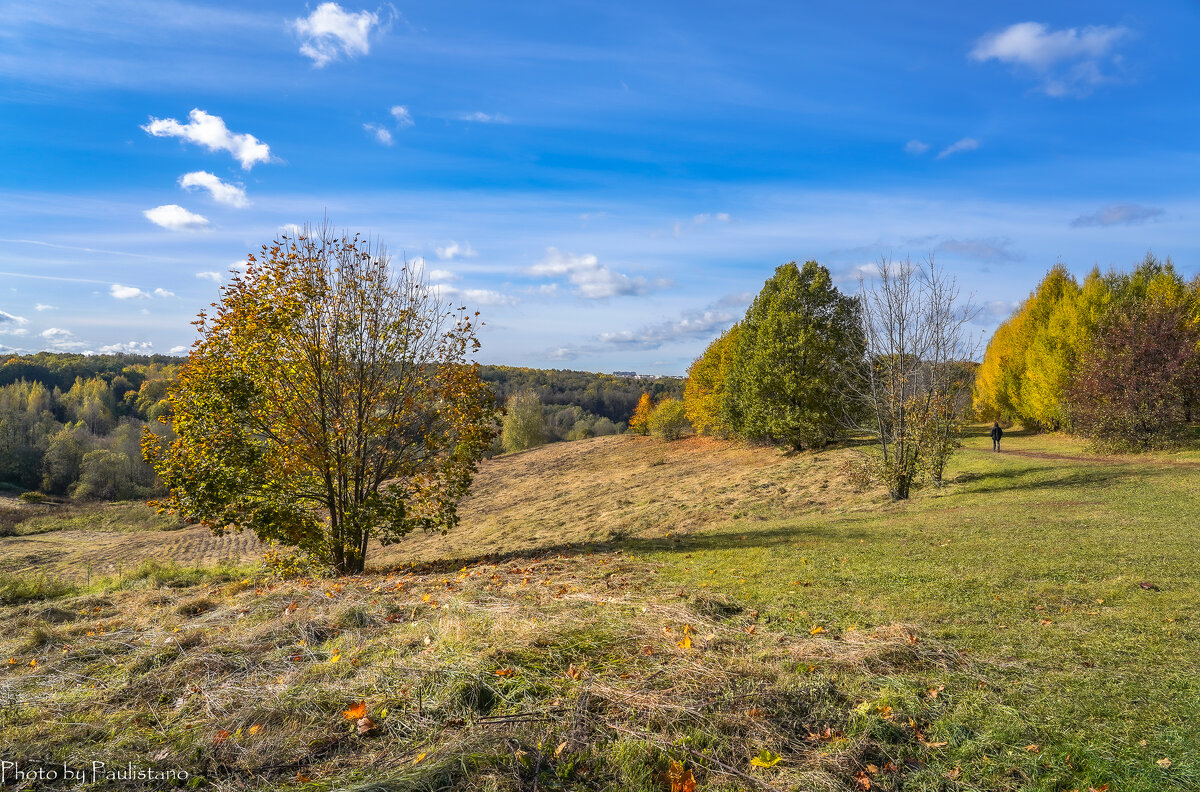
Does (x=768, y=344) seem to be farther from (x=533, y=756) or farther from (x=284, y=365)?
(x=533, y=756)

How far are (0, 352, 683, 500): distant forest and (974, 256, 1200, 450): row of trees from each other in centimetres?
2413

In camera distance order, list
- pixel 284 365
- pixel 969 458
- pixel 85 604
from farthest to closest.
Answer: pixel 969 458 < pixel 284 365 < pixel 85 604

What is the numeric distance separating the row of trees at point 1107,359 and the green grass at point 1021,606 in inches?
332

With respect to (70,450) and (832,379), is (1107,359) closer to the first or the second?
(832,379)

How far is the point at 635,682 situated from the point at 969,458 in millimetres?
23705

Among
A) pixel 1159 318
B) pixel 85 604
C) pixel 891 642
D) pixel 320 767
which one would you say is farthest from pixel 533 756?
pixel 1159 318

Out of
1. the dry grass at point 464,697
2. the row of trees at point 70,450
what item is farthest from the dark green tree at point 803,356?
the row of trees at point 70,450

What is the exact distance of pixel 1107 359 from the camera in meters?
23.8

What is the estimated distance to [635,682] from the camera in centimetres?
439

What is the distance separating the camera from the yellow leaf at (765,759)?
11.5 feet

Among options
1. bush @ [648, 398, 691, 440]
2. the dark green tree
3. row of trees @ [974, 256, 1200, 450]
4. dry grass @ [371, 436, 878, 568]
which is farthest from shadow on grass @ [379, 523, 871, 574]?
bush @ [648, 398, 691, 440]

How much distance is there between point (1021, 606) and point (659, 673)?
5.07 meters

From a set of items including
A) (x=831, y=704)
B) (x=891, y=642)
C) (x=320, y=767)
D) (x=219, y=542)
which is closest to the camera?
(x=320, y=767)

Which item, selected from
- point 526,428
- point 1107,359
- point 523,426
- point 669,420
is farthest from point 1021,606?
point 526,428
